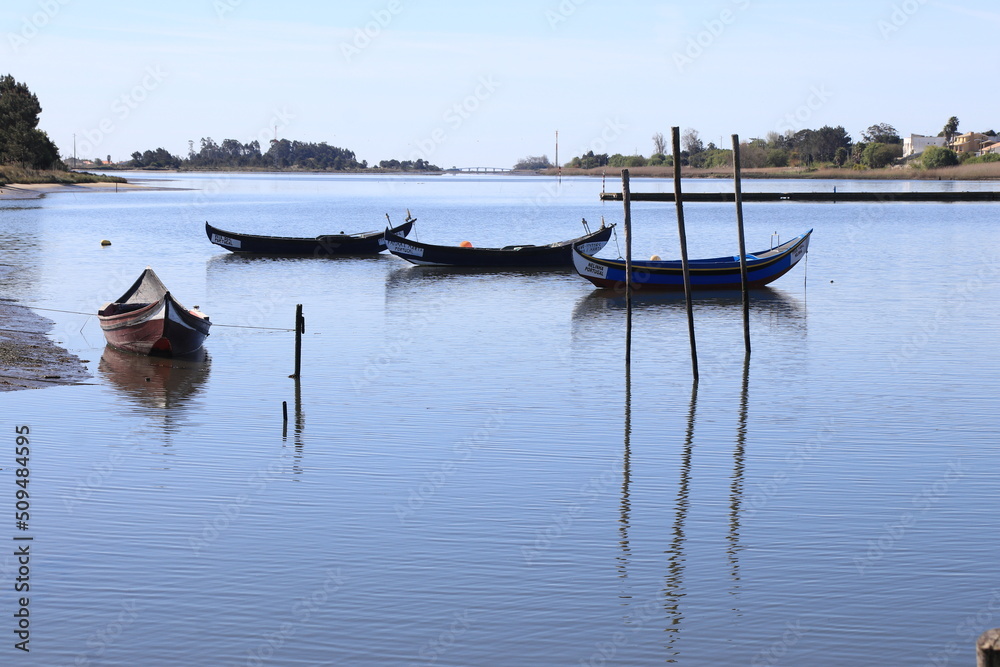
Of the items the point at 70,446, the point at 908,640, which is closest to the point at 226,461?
the point at 70,446

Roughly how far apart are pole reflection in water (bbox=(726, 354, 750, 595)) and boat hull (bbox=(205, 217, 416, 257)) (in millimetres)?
32351

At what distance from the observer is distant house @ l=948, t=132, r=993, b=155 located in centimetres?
17938

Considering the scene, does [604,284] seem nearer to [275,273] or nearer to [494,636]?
[275,273]

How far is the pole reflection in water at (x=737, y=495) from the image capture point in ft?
32.8

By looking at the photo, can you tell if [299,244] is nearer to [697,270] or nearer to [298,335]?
[697,270]

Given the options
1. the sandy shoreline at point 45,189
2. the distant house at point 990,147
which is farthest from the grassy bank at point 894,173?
the sandy shoreline at point 45,189

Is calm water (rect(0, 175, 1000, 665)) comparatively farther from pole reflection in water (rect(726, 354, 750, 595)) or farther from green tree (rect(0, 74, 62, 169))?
green tree (rect(0, 74, 62, 169))

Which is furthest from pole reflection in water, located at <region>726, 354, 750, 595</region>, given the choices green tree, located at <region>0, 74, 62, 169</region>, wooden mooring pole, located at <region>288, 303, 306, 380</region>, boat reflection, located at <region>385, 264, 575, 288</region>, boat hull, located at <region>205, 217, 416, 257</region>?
green tree, located at <region>0, 74, 62, 169</region>

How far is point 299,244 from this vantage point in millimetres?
48562

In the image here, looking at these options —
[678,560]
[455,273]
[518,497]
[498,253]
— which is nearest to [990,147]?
[498,253]

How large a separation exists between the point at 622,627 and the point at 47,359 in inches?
574

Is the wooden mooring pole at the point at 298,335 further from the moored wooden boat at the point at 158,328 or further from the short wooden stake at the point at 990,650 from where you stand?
the short wooden stake at the point at 990,650

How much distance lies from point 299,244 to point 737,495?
127ft

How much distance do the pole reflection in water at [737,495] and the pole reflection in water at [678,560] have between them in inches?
18.4
